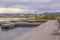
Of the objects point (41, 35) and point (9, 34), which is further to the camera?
point (9, 34)

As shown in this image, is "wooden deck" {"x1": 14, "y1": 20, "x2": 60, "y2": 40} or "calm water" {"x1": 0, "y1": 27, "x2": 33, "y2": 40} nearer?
"wooden deck" {"x1": 14, "y1": 20, "x2": 60, "y2": 40}

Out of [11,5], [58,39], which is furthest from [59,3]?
[58,39]

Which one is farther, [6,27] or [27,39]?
[6,27]

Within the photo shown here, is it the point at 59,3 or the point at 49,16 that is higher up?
the point at 59,3

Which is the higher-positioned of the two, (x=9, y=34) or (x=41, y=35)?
(x=41, y=35)

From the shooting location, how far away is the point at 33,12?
53.9ft

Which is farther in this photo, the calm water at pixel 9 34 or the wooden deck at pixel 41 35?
the calm water at pixel 9 34

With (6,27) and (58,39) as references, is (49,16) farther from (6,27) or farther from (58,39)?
(58,39)

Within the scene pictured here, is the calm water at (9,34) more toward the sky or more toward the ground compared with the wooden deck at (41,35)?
more toward the ground

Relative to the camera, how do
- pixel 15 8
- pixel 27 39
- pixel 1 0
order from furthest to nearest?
pixel 15 8 → pixel 1 0 → pixel 27 39

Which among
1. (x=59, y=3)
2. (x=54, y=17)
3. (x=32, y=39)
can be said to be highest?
(x=59, y=3)

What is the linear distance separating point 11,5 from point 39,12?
366cm

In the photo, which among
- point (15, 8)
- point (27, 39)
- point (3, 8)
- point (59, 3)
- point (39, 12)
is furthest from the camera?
point (39, 12)

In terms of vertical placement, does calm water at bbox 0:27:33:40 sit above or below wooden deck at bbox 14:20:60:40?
below
